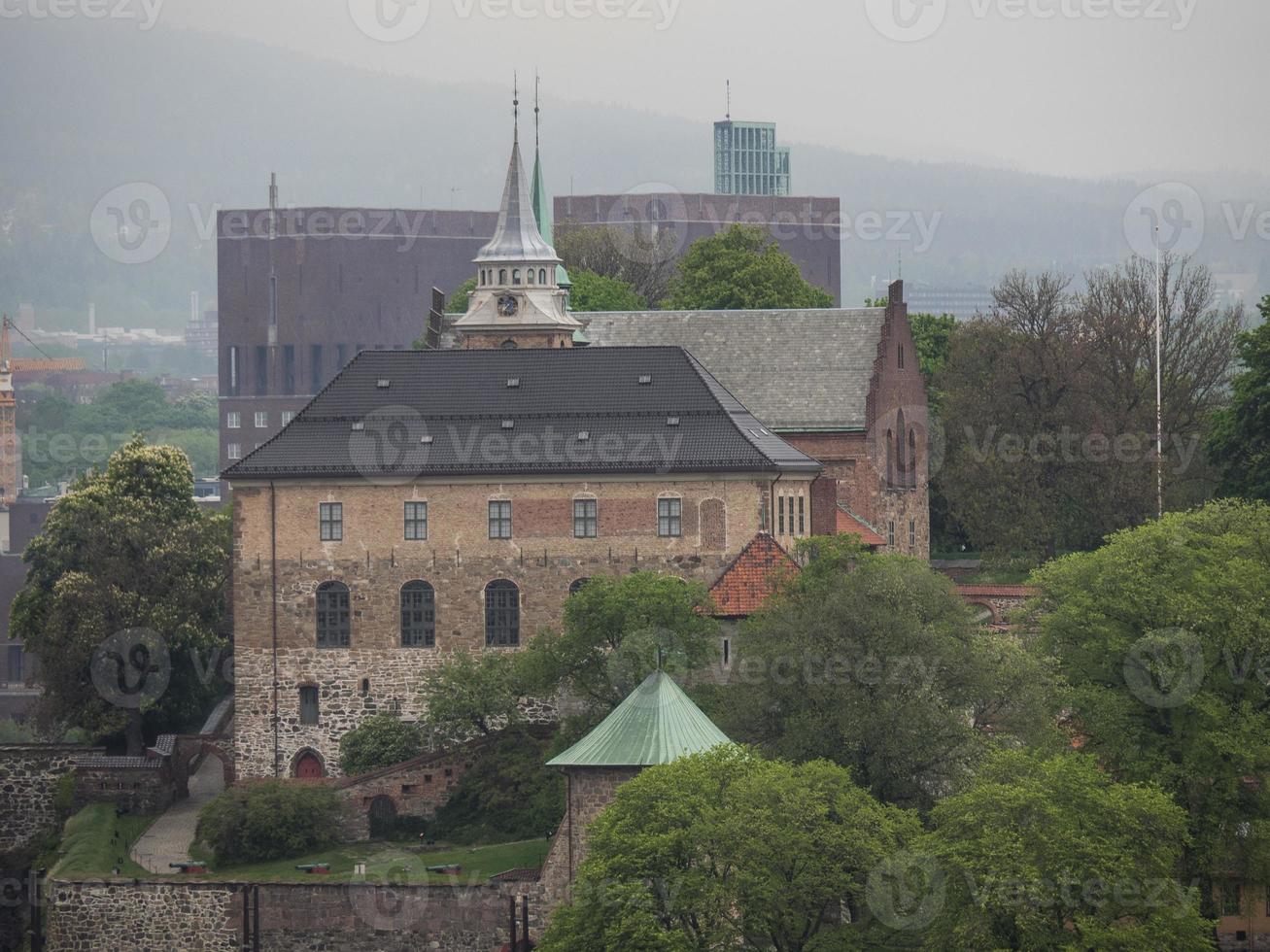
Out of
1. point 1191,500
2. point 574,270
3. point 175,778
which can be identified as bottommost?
point 175,778

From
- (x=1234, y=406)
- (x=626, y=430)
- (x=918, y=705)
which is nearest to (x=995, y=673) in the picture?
(x=918, y=705)

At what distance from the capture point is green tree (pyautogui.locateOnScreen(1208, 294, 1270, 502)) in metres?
93.1

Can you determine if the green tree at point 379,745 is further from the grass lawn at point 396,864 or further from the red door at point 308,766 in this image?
the grass lawn at point 396,864

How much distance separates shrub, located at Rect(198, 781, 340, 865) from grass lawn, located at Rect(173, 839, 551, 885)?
0.39 metres

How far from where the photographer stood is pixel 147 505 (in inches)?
3816

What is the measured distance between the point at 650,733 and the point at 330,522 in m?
21.0

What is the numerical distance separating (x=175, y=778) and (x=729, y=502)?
1815 cm

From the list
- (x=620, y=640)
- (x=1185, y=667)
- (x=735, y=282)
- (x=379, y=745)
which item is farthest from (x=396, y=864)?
(x=735, y=282)

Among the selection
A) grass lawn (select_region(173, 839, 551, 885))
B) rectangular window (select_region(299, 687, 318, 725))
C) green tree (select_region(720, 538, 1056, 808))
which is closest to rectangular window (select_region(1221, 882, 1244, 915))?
green tree (select_region(720, 538, 1056, 808))

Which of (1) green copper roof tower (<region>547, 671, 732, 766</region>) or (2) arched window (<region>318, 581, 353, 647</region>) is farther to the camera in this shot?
(2) arched window (<region>318, 581, 353, 647</region>)

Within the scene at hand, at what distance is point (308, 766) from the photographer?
284ft

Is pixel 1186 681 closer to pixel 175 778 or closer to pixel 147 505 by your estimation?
pixel 175 778

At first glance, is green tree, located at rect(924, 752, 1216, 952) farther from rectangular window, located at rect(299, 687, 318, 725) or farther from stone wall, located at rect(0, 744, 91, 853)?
stone wall, located at rect(0, 744, 91, 853)

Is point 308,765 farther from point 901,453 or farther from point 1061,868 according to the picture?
point 1061,868
